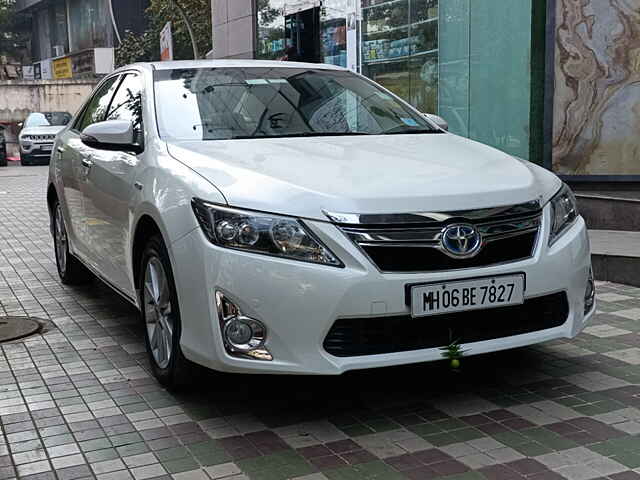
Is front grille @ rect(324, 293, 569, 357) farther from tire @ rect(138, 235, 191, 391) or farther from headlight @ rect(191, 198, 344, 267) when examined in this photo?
tire @ rect(138, 235, 191, 391)

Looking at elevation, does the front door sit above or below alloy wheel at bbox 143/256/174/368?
above

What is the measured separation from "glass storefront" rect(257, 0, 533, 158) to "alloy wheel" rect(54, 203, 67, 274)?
562 centimetres

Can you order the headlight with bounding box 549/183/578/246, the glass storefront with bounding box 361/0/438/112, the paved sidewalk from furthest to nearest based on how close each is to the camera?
1. the glass storefront with bounding box 361/0/438/112
2. the headlight with bounding box 549/183/578/246
3. the paved sidewalk

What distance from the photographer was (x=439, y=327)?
150 inches

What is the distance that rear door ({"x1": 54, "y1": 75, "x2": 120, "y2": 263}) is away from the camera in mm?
5904

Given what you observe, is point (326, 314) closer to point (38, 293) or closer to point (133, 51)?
point (38, 293)

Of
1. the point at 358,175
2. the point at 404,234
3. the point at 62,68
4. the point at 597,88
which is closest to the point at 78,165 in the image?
the point at 358,175

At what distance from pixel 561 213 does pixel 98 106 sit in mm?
3397

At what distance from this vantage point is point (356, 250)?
3.61 m

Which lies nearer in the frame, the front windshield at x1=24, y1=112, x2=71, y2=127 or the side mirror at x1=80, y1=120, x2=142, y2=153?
the side mirror at x1=80, y1=120, x2=142, y2=153

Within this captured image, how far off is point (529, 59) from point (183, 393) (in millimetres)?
7397

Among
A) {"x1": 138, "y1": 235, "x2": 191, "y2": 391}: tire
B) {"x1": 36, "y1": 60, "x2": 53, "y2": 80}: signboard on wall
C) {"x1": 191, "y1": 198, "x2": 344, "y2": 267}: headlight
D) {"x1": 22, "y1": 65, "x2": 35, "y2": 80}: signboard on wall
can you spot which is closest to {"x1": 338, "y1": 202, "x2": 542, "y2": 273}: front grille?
{"x1": 191, "y1": 198, "x2": 344, "y2": 267}: headlight

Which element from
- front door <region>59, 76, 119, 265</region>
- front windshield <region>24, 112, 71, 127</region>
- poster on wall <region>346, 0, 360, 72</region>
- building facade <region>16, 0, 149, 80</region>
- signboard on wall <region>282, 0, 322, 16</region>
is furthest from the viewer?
building facade <region>16, 0, 149, 80</region>

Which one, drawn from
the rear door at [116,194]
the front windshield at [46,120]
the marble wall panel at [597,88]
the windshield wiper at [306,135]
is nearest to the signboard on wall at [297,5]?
the marble wall panel at [597,88]
